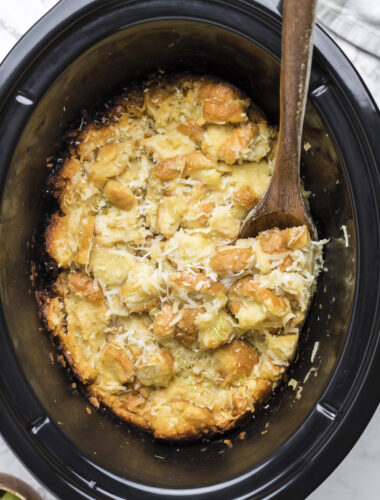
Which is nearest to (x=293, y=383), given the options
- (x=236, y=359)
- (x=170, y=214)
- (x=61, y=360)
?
(x=236, y=359)

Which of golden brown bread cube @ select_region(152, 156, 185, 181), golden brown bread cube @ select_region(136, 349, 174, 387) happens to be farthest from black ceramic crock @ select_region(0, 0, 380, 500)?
golden brown bread cube @ select_region(152, 156, 185, 181)

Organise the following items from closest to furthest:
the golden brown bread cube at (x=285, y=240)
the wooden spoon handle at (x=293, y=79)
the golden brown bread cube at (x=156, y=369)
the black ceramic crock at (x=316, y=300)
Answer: the wooden spoon handle at (x=293, y=79) < the black ceramic crock at (x=316, y=300) < the golden brown bread cube at (x=285, y=240) < the golden brown bread cube at (x=156, y=369)

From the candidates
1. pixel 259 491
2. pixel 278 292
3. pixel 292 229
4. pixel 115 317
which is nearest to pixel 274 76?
pixel 292 229

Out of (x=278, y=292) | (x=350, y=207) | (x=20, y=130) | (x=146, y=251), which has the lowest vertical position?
(x=278, y=292)

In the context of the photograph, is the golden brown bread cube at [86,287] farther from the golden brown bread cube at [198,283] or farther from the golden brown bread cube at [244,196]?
the golden brown bread cube at [244,196]

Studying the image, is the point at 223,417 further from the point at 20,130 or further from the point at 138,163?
the point at 20,130

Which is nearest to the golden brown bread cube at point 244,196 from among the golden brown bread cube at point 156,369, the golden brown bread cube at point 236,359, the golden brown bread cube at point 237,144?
the golden brown bread cube at point 237,144

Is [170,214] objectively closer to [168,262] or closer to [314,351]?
[168,262]
